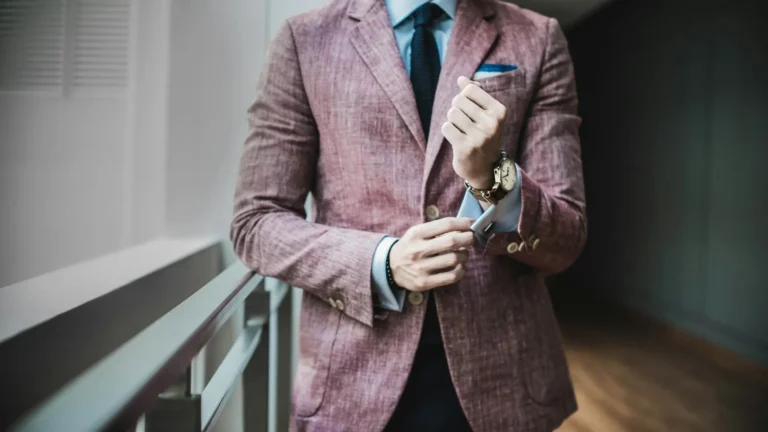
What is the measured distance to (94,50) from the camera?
122 centimetres

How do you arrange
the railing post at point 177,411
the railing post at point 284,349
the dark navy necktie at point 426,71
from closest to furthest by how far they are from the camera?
the railing post at point 177,411, the dark navy necktie at point 426,71, the railing post at point 284,349

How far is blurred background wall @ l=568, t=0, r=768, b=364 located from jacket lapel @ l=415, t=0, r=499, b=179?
2952mm

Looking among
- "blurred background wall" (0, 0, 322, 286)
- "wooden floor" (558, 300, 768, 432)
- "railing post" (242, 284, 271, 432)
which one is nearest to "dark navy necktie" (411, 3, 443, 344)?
"railing post" (242, 284, 271, 432)

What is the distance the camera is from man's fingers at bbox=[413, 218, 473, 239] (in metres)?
0.58

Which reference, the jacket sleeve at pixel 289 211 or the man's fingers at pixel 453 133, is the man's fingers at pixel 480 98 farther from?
the jacket sleeve at pixel 289 211

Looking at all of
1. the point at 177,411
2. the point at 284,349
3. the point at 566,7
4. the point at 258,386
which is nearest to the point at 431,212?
Result: the point at 177,411

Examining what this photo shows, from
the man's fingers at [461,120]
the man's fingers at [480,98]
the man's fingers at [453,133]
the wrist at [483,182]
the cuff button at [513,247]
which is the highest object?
the man's fingers at [480,98]

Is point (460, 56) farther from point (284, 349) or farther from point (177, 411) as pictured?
point (284, 349)

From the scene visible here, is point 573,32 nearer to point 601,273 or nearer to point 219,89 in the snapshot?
point 601,273

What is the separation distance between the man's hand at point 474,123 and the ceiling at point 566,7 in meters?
3.73

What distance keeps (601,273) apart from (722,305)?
147cm

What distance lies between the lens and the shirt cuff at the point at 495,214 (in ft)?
2.01

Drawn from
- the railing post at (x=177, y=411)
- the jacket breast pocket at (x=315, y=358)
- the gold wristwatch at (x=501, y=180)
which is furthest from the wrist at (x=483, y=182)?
the railing post at (x=177, y=411)

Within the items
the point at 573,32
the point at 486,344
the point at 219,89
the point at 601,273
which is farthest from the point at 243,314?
the point at 573,32
